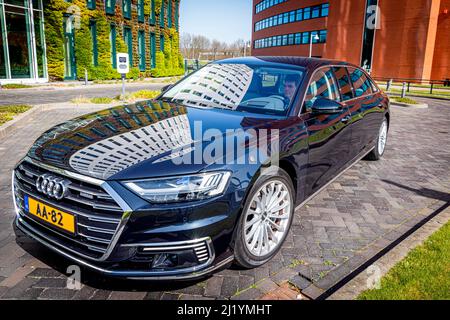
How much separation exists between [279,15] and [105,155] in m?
62.0

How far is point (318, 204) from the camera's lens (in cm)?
444

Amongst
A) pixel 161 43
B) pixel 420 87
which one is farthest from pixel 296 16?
pixel 161 43

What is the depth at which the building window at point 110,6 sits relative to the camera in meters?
23.1

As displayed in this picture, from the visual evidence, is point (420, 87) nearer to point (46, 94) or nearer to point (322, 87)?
point (46, 94)

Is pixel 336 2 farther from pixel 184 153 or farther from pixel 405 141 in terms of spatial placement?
pixel 184 153

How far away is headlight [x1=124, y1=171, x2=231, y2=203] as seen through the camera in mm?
2254

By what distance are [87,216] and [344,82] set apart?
11.7ft

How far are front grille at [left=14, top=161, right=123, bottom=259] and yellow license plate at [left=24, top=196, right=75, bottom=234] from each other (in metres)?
0.04

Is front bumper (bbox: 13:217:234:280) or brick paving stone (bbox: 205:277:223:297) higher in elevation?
front bumper (bbox: 13:217:234:280)

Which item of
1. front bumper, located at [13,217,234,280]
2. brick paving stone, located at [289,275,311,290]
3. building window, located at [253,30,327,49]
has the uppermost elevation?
building window, located at [253,30,327,49]

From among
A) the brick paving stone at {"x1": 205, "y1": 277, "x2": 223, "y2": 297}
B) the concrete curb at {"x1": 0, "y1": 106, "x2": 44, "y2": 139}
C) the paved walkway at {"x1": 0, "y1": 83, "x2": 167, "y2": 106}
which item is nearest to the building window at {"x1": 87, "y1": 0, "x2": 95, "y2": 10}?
Result: the paved walkway at {"x1": 0, "y1": 83, "x2": 167, "y2": 106}

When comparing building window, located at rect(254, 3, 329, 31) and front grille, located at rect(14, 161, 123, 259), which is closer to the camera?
front grille, located at rect(14, 161, 123, 259)

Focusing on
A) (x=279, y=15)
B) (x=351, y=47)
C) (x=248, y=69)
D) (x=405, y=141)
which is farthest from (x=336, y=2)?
(x=248, y=69)

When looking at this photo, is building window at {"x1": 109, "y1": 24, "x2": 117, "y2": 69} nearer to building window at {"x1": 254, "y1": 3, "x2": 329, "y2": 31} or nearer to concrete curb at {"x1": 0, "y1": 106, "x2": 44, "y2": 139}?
concrete curb at {"x1": 0, "y1": 106, "x2": 44, "y2": 139}
